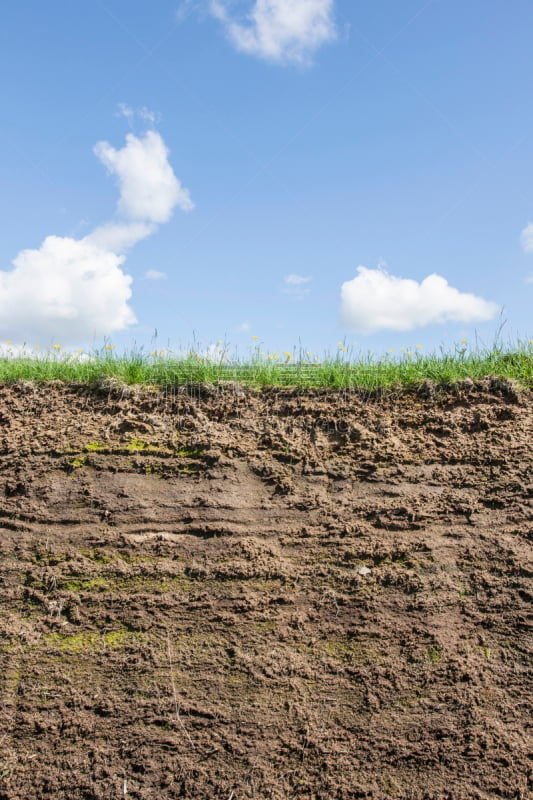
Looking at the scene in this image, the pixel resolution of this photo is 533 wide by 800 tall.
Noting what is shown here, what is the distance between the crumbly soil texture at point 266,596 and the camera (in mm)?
3230

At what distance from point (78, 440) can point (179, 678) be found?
2024 mm

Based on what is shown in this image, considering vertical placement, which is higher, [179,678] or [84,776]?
[179,678]

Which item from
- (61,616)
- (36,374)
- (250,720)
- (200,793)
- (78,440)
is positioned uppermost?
(36,374)

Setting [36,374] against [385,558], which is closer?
[385,558]

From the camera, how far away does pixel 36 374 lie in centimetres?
524

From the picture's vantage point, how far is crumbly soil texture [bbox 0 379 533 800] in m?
3.23

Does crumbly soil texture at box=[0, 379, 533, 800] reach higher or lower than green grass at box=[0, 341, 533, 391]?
lower

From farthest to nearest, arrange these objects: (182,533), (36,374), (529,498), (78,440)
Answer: (36,374) < (78,440) < (529,498) < (182,533)

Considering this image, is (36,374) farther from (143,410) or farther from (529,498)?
(529,498)

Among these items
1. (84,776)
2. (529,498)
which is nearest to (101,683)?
(84,776)

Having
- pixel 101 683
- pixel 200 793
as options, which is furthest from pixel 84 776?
pixel 200 793

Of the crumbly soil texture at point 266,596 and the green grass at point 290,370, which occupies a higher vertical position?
the green grass at point 290,370

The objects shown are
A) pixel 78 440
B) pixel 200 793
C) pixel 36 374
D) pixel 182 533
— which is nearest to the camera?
pixel 200 793

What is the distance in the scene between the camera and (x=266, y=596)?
12.0 ft
